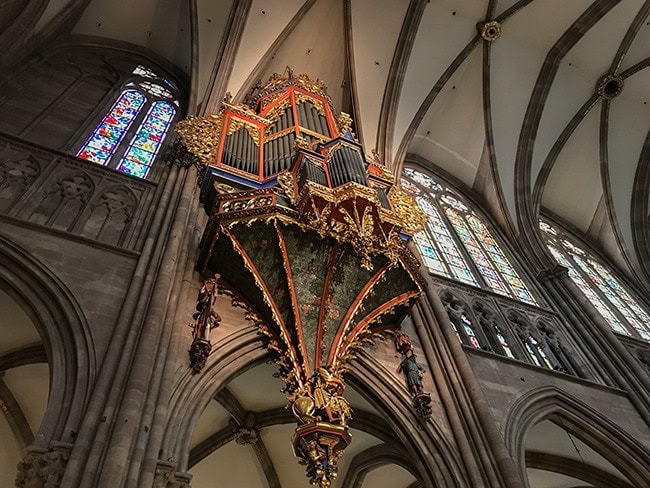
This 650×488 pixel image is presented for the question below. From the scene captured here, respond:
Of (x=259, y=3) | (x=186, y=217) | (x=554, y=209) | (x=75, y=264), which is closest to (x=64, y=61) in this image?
(x=259, y=3)

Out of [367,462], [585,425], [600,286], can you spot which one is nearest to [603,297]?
[600,286]

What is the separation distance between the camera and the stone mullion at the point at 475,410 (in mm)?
5984

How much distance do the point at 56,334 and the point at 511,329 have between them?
7629mm

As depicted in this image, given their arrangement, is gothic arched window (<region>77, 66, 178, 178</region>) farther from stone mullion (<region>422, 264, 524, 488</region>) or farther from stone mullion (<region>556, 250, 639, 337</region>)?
stone mullion (<region>556, 250, 639, 337</region>)

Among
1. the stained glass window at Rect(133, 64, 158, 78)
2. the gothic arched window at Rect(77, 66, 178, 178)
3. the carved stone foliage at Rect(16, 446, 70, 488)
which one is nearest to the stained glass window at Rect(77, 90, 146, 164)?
the gothic arched window at Rect(77, 66, 178, 178)

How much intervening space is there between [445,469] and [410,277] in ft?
7.83

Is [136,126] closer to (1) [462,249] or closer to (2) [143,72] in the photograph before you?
(2) [143,72]

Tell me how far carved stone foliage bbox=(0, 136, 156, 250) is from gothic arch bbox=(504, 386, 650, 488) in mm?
5897

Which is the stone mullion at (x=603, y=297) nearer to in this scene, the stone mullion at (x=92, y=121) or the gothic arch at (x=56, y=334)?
the gothic arch at (x=56, y=334)

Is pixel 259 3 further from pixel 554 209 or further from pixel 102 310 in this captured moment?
pixel 554 209

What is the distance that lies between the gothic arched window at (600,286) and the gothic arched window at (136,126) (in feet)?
32.2

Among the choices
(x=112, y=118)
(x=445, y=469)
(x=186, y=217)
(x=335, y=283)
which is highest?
(x=112, y=118)

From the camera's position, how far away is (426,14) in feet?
43.3

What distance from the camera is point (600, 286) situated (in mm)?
14102
